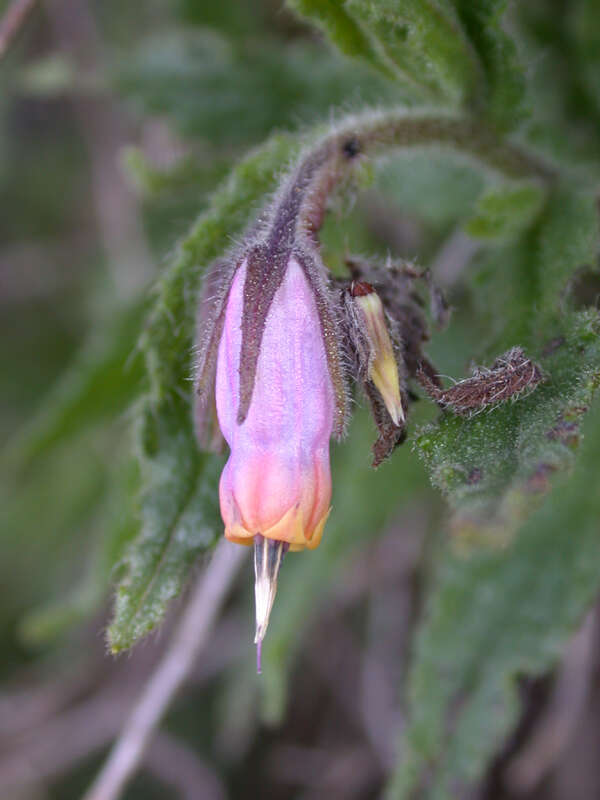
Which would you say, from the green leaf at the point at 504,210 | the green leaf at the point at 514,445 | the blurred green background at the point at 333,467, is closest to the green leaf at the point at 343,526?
the blurred green background at the point at 333,467

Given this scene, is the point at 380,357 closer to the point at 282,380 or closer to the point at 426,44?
the point at 282,380

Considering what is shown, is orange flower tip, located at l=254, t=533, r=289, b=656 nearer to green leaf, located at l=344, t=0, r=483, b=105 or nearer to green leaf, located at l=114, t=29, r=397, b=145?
green leaf, located at l=344, t=0, r=483, b=105

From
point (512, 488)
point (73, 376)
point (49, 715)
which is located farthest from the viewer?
point (49, 715)

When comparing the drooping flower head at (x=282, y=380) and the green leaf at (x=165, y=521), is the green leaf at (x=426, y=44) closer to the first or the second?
the drooping flower head at (x=282, y=380)

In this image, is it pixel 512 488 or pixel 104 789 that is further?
pixel 104 789

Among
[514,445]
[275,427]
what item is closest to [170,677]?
[275,427]

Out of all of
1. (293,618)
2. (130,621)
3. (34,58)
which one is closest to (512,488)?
(130,621)

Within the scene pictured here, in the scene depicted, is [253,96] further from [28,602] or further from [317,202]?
[28,602]
